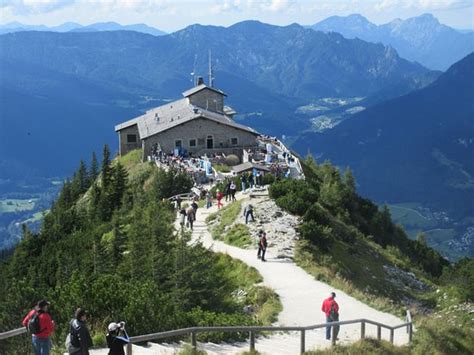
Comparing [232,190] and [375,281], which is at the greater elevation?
[232,190]

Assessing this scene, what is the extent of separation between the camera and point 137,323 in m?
17.2

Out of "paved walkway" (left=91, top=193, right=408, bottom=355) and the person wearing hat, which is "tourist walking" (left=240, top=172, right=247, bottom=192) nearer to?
"paved walkway" (left=91, top=193, right=408, bottom=355)

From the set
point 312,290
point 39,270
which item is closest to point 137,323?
point 312,290

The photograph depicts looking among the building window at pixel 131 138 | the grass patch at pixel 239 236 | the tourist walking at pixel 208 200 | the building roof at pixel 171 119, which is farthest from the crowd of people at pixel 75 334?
the building window at pixel 131 138

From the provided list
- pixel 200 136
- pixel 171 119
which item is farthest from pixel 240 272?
pixel 171 119

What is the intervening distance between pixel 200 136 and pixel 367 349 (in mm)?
50634

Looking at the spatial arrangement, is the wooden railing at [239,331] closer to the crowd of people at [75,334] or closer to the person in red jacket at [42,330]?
the crowd of people at [75,334]

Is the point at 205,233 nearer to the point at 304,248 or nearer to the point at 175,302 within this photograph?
the point at 304,248

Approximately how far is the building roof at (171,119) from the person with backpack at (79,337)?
53658 mm

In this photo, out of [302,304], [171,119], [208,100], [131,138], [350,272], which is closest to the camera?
[302,304]

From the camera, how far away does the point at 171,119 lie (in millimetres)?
70562

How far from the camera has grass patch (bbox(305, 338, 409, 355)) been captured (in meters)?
17.1

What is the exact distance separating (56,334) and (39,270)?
52.3 ft

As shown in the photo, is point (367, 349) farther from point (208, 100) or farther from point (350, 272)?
point (208, 100)
